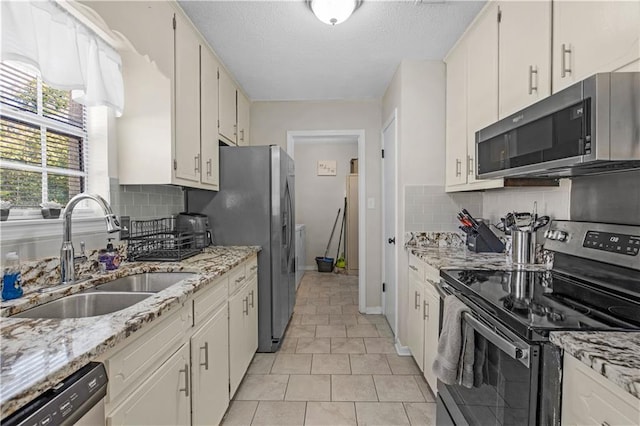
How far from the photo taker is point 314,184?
6398mm

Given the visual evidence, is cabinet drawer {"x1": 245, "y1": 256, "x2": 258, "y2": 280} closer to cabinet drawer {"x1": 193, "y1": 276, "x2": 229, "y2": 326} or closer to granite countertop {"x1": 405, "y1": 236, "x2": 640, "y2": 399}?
cabinet drawer {"x1": 193, "y1": 276, "x2": 229, "y2": 326}

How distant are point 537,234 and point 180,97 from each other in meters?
2.31

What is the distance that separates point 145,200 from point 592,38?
8.10 feet

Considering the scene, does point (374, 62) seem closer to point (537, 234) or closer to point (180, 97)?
point (180, 97)

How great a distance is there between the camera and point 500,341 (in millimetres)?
1095

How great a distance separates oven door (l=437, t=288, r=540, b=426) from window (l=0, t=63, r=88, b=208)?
194 cm

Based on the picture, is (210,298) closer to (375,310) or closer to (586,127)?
(586,127)

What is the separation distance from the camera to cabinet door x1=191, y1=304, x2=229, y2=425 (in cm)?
146

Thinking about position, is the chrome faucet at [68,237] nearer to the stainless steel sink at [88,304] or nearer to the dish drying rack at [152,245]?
the stainless steel sink at [88,304]

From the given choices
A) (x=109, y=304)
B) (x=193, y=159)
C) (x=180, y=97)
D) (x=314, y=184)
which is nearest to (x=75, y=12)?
(x=180, y=97)

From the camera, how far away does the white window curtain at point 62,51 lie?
1.20 meters

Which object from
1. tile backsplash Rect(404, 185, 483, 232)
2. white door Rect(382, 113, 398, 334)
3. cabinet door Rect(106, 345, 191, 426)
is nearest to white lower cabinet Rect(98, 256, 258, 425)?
cabinet door Rect(106, 345, 191, 426)

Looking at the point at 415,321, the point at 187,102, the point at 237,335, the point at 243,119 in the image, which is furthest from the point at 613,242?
the point at 243,119

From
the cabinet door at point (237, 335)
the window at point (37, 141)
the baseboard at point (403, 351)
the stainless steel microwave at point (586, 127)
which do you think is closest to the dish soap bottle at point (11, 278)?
the window at point (37, 141)
